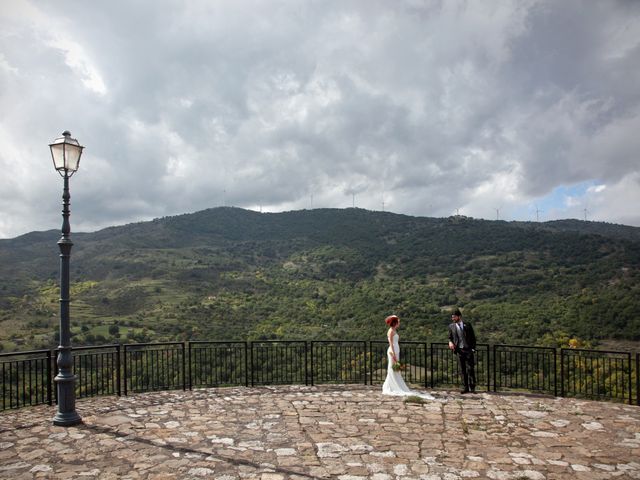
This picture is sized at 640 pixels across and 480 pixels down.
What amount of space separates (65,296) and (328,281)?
179 ft

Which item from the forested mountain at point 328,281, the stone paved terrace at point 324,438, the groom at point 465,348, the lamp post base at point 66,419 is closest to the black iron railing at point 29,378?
the stone paved terrace at point 324,438

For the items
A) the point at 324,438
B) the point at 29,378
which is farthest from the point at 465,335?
the point at 29,378

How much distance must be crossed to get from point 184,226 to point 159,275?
34.7 m

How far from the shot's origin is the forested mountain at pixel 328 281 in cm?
3438

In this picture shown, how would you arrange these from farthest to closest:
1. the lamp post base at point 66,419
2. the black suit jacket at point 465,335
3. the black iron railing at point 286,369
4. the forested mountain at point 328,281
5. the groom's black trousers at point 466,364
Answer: the forested mountain at point 328,281 < the black suit jacket at point 465,335 < the groom's black trousers at point 466,364 < the black iron railing at point 286,369 < the lamp post base at point 66,419

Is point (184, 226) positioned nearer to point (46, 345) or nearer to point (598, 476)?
point (46, 345)

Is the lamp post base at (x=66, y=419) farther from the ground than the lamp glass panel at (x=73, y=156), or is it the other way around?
the lamp glass panel at (x=73, y=156)

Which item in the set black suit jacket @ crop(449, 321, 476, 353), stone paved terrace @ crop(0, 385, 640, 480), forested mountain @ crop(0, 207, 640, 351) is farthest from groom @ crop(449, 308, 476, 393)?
forested mountain @ crop(0, 207, 640, 351)

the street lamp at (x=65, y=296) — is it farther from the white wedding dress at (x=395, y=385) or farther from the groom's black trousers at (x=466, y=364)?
the groom's black trousers at (x=466, y=364)

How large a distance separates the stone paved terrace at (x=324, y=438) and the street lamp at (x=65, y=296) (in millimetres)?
347

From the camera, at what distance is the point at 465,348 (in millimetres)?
11078

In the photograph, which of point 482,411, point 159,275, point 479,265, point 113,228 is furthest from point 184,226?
point 482,411

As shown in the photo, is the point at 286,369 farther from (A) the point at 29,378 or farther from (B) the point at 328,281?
(B) the point at 328,281

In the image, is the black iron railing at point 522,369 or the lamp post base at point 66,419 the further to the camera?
the black iron railing at point 522,369
